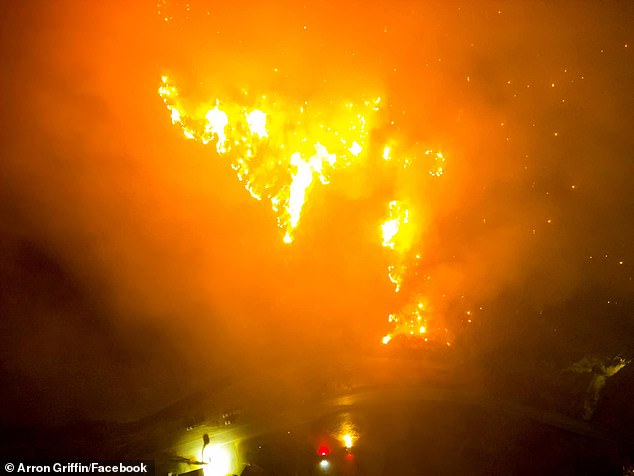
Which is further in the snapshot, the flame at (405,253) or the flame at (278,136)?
the flame at (405,253)

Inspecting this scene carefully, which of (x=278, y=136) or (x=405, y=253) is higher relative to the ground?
(x=278, y=136)

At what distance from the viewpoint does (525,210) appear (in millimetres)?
9430

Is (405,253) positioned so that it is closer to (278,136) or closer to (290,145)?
(290,145)

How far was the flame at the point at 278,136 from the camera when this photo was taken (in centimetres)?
831

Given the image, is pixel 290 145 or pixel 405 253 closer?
pixel 290 145

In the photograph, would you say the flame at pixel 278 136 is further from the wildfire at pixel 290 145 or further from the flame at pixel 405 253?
the flame at pixel 405 253

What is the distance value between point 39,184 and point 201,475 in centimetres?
506

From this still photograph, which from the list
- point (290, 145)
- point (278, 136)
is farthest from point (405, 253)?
point (278, 136)

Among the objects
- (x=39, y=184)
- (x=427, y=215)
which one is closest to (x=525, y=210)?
(x=427, y=215)

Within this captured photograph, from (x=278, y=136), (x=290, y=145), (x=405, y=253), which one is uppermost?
(x=278, y=136)

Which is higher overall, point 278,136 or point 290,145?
point 278,136

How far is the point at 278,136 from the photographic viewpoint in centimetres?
860

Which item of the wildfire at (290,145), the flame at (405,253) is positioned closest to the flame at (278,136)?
the wildfire at (290,145)

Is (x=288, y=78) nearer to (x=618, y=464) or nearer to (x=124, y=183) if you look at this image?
(x=124, y=183)
